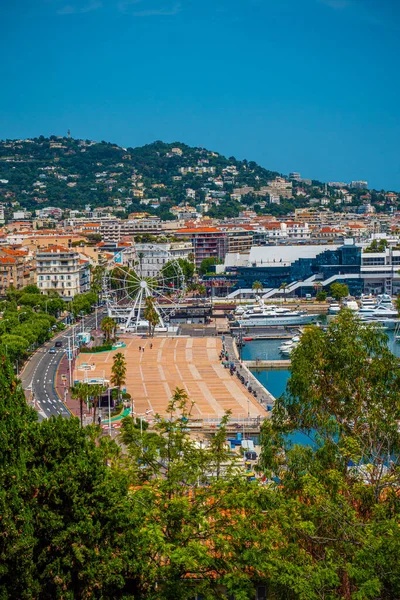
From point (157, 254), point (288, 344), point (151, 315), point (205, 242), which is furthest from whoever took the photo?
point (205, 242)

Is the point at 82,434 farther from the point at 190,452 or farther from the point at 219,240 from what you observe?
the point at 219,240

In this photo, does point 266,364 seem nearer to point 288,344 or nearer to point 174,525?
point 288,344

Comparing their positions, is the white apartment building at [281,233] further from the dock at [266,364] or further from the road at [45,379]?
the dock at [266,364]

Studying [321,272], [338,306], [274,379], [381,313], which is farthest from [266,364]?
[321,272]

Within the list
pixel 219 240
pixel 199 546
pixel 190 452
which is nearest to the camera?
pixel 199 546

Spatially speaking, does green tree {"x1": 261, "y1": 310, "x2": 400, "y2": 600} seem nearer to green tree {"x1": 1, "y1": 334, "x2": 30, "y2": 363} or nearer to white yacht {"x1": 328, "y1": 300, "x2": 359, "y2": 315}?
green tree {"x1": 1, "y1": 334, "x2": 30, "y2": 363}

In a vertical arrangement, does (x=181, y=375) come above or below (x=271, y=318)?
below

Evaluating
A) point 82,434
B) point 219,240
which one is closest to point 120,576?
point 82,434
